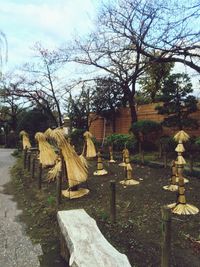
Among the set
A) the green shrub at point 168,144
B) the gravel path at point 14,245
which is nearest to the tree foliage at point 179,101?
the green shrub at point 168,144

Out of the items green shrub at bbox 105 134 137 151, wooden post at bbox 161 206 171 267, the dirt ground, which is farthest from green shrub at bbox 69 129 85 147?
wooden post at bbox 161 206 171 267

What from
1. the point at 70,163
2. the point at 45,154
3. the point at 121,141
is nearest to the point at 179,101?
the point at 121,141

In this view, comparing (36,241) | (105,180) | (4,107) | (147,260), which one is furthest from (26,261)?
(4,107)

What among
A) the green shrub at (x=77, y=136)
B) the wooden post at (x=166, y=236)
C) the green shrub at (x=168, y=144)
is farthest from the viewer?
the green shrub at (x=77, y=136)

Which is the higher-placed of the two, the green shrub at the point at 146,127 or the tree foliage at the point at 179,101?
the tree foliage at the point at 179,101

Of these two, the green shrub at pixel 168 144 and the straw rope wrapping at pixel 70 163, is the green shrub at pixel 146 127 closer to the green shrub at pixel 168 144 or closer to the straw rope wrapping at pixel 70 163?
the green shrub at pixel 168 144

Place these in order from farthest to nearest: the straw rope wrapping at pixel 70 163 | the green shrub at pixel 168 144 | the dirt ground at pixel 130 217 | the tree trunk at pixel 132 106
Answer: the tree trunk at pixel 132 106 → the green shrub at pixel 168 144 → the straw rope wrapping at pixel 70 163 → the dirt ground at pixel 130 217

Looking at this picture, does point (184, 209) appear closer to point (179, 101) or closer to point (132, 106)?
point (179, 101)

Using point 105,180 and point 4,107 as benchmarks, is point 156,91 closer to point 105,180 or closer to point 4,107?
point 105,180

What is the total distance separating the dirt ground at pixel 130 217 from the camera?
13.9 ft

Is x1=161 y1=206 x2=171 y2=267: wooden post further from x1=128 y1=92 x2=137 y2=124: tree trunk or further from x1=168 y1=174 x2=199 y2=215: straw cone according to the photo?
x1=128 y1=92 x2=137 y2=124: tree trunk

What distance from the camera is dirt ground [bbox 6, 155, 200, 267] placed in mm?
4246

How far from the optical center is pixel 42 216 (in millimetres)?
6168

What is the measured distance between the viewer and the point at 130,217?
554 centimetres
